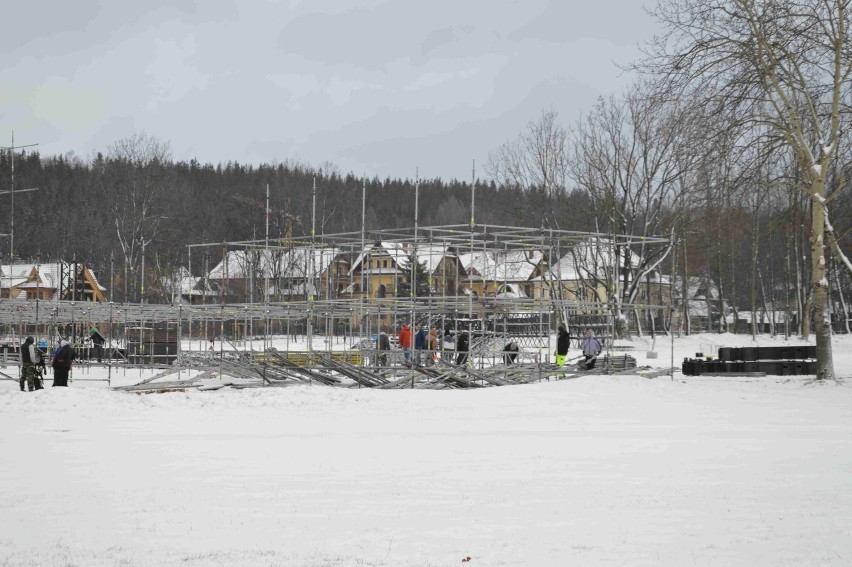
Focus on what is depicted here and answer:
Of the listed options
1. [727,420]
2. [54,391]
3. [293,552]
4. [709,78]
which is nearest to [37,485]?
[293,552]

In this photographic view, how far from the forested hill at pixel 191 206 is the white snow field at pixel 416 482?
26478 mm

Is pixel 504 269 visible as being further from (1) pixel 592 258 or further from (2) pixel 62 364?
(2) pixel 62 364

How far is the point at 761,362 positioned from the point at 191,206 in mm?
73080

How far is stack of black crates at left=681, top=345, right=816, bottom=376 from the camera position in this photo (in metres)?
29.2

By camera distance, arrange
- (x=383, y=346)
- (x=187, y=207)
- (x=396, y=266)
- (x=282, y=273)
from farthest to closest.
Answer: (x=187, y=207) → (x=282, y=273) → (x=383, y=346) → (x=396, y=266)

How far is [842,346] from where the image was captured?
49.8 m

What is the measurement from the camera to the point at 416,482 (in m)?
11.6

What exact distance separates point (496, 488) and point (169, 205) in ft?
222

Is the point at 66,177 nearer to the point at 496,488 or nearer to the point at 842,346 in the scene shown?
the point at 842,346

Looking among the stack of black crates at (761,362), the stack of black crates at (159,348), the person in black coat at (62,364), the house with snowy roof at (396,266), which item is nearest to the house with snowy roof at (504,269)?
the house with snowy roof at (396,266)

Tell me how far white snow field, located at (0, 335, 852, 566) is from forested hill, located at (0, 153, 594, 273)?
26.5m

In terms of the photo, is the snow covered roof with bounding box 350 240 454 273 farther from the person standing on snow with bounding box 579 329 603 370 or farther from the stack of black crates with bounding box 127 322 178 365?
the stack of black crates with bounding box 127 322 178 365

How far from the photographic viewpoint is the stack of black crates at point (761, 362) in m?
29.2

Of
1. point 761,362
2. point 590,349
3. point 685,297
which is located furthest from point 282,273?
point 761,362
